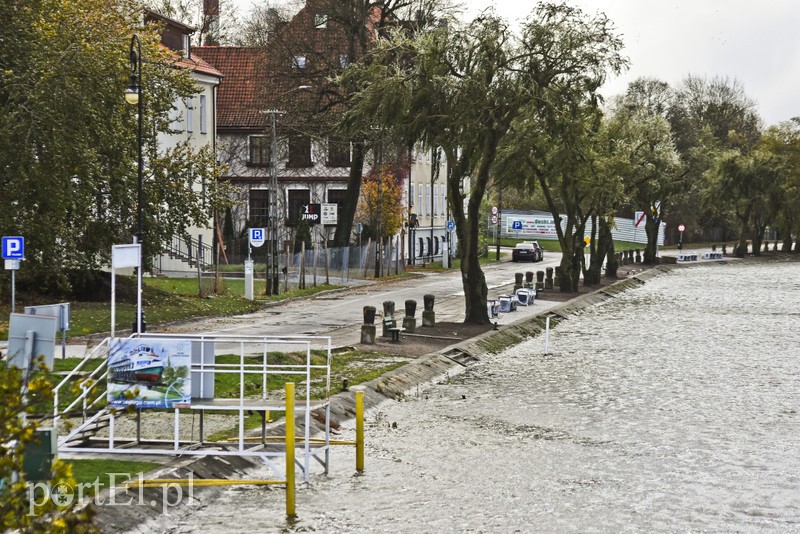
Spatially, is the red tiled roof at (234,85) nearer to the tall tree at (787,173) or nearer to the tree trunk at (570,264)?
the tree trunk at (570,264)

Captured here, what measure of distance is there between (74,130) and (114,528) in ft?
70.5

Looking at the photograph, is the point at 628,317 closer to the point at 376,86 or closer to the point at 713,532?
the point at 376,86

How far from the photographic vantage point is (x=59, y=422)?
17.6 m

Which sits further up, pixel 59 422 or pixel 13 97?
pixel 13 97

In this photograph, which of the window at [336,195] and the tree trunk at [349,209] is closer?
the tree trunk at [349,209]

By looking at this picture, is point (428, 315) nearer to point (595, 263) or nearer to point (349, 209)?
point (595, 263)

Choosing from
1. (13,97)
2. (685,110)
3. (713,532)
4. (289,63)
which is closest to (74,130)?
(13,97)

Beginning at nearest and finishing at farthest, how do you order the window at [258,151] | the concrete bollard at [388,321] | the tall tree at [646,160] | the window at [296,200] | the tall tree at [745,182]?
the concrete bollard at [388,321] < the tall tree at [646,160] < the window at [258,151] < the window at [296,200] < the tall tree at [745,182]

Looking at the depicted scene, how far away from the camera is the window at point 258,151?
263 feet

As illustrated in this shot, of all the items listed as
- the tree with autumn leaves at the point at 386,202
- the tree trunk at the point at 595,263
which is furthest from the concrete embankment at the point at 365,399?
the tree with autumn leaves at the point at 386,202

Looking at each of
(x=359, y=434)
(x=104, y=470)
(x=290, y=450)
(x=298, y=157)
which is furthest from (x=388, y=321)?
(x=298, y=157)

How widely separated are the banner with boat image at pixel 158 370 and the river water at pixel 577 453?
1457 mm

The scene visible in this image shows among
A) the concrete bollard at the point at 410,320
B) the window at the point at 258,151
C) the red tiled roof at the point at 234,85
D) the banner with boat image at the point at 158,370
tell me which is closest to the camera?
the banner with boat image at the point at 158,370

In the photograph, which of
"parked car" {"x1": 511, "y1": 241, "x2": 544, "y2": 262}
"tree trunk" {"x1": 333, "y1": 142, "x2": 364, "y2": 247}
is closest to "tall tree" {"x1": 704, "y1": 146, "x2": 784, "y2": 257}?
"parked car" {"x1": 511, "y1": 241, "x2": 544, "y2": 262}
